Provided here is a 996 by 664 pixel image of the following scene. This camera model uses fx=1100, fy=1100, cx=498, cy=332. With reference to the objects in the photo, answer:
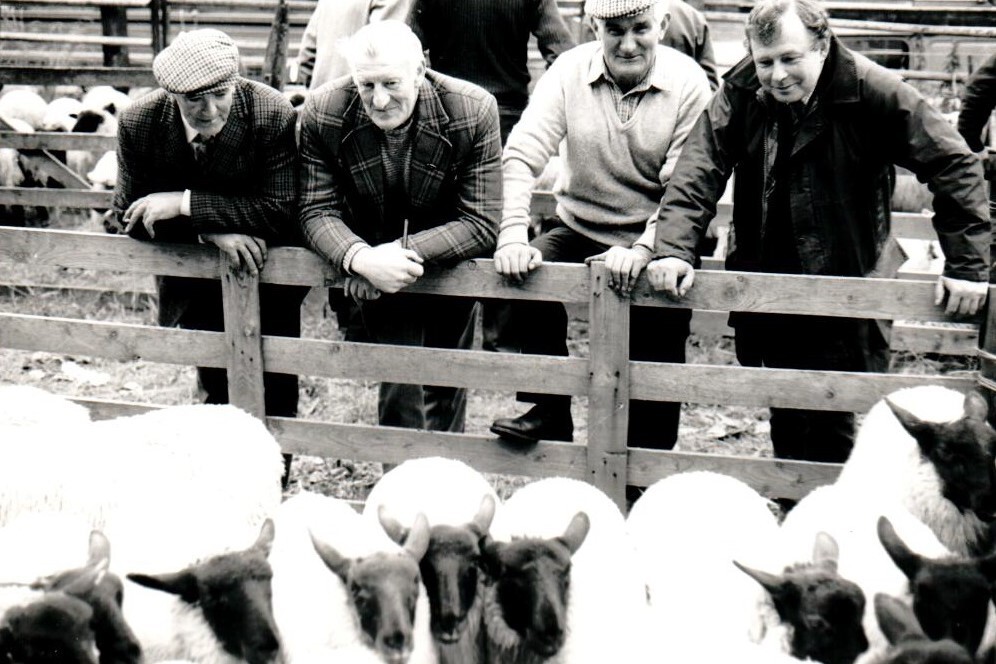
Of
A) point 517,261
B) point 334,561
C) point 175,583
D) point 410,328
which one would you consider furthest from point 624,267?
point 175,583

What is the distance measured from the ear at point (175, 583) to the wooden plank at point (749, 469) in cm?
196

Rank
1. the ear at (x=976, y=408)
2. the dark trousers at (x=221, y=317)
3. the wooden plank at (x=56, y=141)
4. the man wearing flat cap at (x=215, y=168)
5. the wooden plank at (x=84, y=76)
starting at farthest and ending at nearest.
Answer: the wooden plank at (x=84, y=76), the wooden plank at (x=56, y=141), the dark trousers at (x=221, y=317), the man wearing flat cap at (x=215, y=168), the ear at (x=976, y=408)

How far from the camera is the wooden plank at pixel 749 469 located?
14.7 ft

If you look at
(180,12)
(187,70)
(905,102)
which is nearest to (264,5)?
(180,12)

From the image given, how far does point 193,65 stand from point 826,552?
9.71 ft

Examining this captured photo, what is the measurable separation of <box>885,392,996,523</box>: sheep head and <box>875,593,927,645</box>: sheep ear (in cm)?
74

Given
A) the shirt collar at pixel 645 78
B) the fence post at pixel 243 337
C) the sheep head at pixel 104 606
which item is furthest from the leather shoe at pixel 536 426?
the sheep head at pixel 104 606

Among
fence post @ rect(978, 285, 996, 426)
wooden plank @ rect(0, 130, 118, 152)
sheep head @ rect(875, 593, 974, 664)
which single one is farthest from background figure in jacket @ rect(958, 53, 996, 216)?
wooden plank @ rect(0, 130, 118, 152)

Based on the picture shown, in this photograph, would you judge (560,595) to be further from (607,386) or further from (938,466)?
(938,466)

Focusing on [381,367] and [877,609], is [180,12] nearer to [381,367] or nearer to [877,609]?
[381,367]

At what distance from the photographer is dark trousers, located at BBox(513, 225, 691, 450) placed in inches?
186

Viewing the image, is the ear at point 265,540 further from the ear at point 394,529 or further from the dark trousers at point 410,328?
the dark trousers at point 410,328

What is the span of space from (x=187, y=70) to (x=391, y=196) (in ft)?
3.14

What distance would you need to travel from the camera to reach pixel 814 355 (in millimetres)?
4570
